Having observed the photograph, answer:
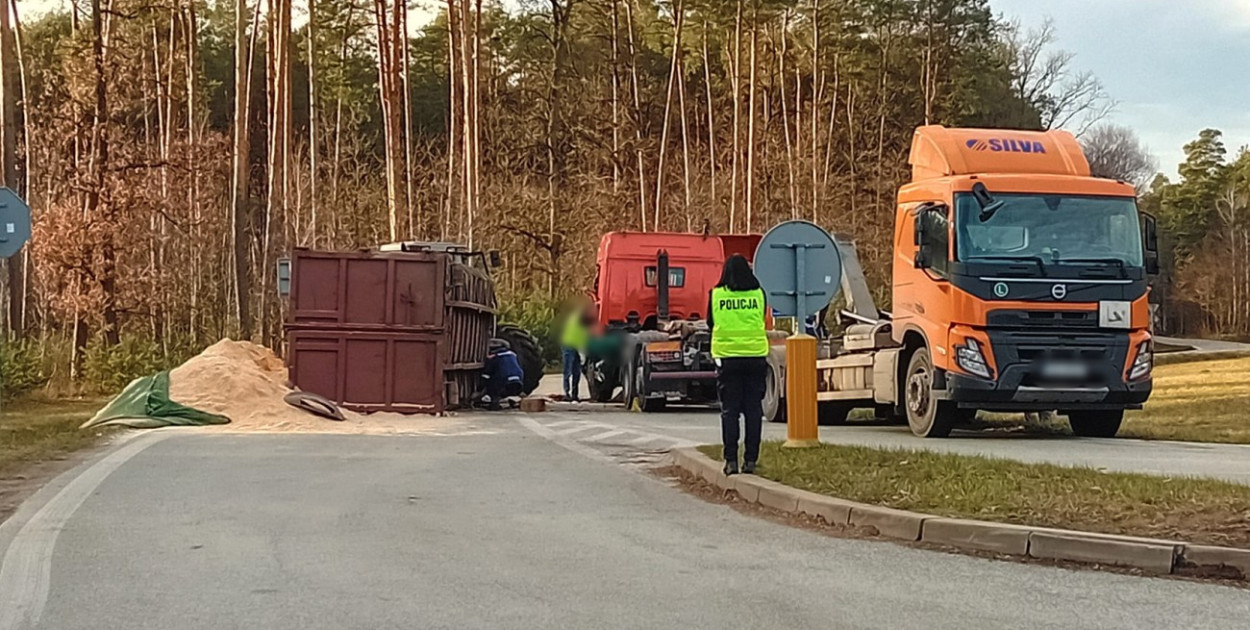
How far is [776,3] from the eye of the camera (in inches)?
1809

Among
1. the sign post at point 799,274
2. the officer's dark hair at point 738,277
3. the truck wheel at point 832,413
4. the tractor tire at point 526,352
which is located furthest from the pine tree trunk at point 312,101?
the officer's dark hair at point 738,277

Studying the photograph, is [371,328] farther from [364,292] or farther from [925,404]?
[925,404]

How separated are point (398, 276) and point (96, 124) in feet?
49.5

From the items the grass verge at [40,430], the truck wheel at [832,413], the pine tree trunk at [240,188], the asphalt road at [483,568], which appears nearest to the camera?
the asphalt road at [483,568]

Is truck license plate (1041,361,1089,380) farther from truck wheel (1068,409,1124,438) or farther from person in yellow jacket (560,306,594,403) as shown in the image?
person in yellow jacket (560,306,594,403)

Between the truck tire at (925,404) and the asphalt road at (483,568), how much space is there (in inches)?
210

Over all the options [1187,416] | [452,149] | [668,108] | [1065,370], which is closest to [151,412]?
[1065,370]

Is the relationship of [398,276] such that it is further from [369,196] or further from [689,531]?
[369,196]

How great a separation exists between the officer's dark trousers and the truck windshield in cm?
490

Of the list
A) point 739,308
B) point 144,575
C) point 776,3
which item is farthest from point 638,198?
point 144,575

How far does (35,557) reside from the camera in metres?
7.82

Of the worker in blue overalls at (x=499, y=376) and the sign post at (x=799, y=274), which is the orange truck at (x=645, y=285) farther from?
the sign post at (x=799, y=274)

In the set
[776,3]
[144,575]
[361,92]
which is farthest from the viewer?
[361,92]

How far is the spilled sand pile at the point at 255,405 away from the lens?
1811 centimetres
